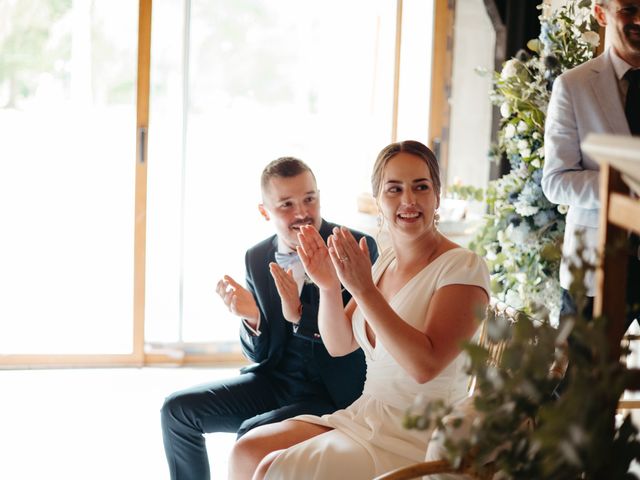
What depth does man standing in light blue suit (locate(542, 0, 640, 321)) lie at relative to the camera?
8.25ft

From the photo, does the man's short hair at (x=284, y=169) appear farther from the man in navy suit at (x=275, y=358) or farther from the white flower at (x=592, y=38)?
the white flower at (x=592, y=38)

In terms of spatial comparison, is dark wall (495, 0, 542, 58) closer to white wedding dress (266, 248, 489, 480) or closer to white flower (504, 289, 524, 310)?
white flower (504, 289, 524, 310)

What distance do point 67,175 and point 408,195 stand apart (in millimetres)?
3031

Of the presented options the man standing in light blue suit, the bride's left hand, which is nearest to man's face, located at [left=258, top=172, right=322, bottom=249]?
the bride's left hand

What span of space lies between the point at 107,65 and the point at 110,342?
4.85 feet

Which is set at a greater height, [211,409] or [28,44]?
[28,44]

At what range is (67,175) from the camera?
4.69 meters

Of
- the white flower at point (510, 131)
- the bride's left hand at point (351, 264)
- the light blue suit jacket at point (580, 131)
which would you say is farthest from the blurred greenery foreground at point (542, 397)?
the white flower at point (510, 131)

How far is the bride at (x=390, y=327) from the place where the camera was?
185 cm

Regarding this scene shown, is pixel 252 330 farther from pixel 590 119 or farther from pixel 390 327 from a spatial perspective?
pixel 590 119

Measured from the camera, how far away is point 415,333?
73.4 inches

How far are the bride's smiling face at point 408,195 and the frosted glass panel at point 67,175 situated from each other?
2834 mm

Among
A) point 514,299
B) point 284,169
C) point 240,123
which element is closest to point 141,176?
point 240,123

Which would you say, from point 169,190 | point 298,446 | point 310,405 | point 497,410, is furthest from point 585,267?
point 169,190
